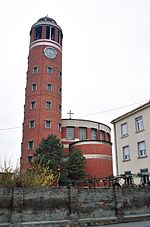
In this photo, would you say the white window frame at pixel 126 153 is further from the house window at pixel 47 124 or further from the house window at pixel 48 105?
the house window at pixel 48 105

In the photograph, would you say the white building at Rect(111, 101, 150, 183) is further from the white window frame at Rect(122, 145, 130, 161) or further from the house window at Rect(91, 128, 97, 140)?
the house window at Rect(91, 128, 97, 140)

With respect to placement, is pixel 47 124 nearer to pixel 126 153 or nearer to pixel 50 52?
pixel 50 52

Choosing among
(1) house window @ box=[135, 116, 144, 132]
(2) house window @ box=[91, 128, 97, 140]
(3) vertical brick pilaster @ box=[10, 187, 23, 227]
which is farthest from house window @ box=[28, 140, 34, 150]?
(3) vertical brick pilaster @ box=[10, 187, 23, 227]

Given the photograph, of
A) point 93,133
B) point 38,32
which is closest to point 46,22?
point 38,32

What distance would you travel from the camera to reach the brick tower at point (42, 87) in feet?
126

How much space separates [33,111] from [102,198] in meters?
26.2

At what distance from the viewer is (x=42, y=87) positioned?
133 feet

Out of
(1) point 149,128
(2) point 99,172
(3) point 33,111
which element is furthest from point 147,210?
(3) point 33,111

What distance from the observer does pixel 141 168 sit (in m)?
25.6

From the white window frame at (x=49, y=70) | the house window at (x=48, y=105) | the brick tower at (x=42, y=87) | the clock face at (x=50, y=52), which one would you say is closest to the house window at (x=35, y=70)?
the brick tower at (x=42, y=87)

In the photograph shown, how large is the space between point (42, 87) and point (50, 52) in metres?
7.18

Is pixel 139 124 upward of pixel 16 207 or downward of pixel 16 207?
upward

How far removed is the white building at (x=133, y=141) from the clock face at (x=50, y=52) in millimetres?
19080

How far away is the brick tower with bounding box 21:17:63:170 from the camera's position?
38500mm
